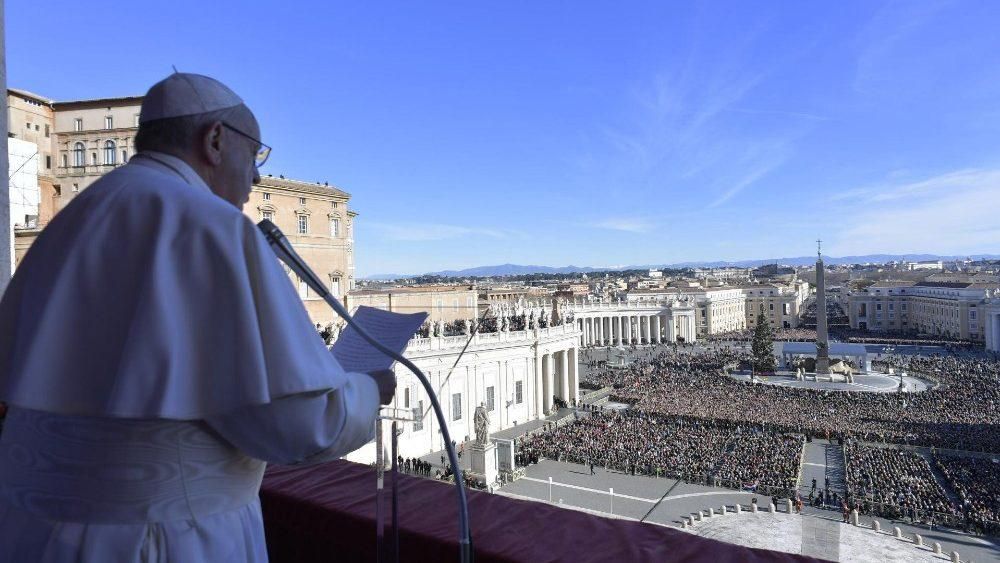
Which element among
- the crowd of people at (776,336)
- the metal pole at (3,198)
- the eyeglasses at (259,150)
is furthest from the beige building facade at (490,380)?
the crowd of people at (776,336)

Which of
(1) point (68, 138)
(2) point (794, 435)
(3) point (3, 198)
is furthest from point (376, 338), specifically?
(2) point (794, 435)

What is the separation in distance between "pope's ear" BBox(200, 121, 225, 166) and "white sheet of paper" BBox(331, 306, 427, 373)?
61 cm

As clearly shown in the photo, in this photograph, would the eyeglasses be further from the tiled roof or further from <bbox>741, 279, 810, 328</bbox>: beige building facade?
<bbox>741, 279, 810, 328</bbox>: beige building facade

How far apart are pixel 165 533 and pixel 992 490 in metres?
25.6

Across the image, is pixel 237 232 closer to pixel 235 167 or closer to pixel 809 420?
pixel 235 167

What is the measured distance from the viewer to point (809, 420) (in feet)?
105

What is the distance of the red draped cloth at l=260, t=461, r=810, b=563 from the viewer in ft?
9.18

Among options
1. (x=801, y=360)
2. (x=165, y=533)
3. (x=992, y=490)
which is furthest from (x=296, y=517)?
(x=801, y=360)

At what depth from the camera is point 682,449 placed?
2598 centimetres

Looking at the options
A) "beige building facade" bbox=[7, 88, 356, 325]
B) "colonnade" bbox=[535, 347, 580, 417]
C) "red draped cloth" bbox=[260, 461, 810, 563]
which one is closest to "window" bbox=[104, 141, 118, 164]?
"beige building facade" bbox=[7, 88, 356, 325]

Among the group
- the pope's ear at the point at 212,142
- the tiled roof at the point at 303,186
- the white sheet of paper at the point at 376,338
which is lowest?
the white sheet of paper at the point at 376,338

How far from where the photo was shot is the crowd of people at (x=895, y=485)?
1895 centimetres

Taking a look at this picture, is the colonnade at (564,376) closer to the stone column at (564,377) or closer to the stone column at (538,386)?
the stone column at (564,377)

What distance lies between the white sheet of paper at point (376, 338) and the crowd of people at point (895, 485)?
21.9 m
